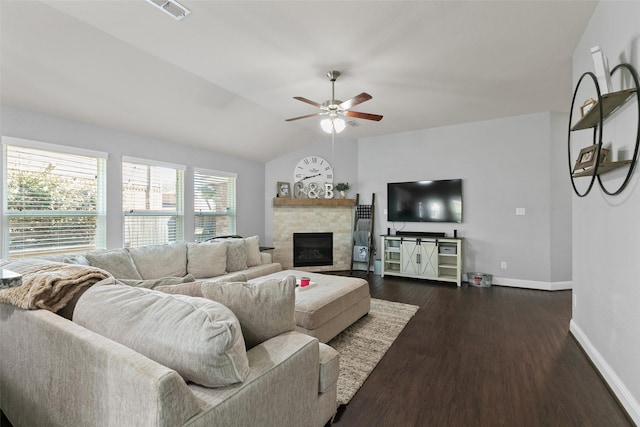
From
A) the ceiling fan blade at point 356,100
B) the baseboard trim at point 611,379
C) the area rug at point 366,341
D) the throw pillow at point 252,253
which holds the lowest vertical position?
the area rug at point 366,341

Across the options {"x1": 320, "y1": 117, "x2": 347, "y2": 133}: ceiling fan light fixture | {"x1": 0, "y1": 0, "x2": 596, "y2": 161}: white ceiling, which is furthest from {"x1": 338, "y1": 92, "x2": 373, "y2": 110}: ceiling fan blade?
{"x1": 0, "y1": 0, "x2": 596, "y2": 161}: white ceiling

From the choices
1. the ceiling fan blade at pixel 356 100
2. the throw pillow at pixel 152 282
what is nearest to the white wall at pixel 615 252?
the ceiling fan blade at pixel 356 100

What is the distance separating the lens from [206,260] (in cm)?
381

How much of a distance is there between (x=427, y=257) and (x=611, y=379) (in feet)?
9.99

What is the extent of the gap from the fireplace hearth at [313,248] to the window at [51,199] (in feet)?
10.7

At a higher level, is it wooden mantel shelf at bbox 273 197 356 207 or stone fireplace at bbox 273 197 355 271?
wooden mantel shelf at bbox 273 197 356 207

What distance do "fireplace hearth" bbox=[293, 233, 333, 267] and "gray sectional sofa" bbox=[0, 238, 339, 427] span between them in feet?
14.1

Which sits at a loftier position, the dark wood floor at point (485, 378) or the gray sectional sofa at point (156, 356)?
the gray sectional sofa at point (156, 356)

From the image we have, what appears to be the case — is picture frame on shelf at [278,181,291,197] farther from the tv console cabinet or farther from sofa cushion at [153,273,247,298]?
sofa cushion at [153,273,247,298]

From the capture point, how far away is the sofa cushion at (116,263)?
287 cm

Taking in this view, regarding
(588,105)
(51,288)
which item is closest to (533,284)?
(588,105)

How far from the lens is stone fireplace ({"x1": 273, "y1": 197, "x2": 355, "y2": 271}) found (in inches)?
232

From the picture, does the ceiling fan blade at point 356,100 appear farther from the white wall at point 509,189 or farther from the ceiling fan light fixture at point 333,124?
the white wall at point 509,189

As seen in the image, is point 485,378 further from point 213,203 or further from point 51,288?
point 213,203
